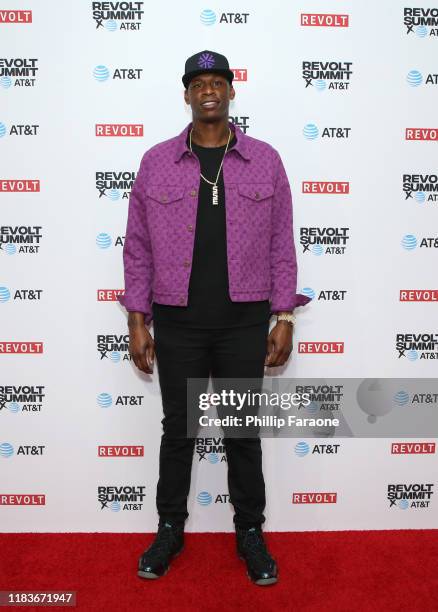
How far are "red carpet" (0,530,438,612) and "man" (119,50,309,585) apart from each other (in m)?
0.09

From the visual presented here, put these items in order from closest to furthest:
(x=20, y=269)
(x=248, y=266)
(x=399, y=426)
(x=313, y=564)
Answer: (x=248, y=266) < (x=313, y=564) < (x=20, y=269) < (x=399, y=426)

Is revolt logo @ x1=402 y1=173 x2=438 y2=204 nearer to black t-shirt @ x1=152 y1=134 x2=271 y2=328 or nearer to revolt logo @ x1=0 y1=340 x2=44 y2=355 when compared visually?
black t-shirt @ x1=152 y1=134 x2=271 y2=328

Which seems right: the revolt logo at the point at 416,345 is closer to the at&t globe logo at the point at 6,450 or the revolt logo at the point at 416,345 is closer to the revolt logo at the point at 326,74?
the revolt logo at the point at 326,74

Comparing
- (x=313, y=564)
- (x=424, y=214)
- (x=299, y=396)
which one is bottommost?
(x=313, y=564)

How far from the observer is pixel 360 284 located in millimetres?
2445

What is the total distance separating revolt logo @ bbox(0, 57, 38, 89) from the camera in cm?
228

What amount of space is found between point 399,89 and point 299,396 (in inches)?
56.2

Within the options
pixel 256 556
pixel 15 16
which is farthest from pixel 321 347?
pixel 15 16

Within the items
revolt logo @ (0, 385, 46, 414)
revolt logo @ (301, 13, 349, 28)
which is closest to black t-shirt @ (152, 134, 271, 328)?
revolt logo @ (301, 13, 349, 28)

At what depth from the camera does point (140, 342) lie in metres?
2.11

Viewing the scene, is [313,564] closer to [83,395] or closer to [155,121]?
[83,395]

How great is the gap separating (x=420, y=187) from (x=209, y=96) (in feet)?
3.41

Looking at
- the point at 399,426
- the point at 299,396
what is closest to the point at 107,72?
the point at 299,396

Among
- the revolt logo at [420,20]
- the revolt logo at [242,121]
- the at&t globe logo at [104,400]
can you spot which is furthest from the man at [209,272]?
the revolt logo at [420,20]
